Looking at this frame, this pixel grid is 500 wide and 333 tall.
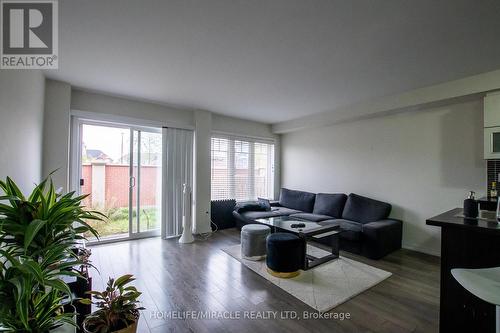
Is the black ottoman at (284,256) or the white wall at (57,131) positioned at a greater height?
the white wall at (57,131)

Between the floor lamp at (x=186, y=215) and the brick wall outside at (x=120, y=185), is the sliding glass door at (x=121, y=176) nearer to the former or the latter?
the brick wall outside at (x=120, y=185)

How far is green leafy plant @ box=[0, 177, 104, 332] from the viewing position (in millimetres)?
901

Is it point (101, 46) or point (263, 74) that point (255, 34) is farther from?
point (101, 46)

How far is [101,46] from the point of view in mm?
2199

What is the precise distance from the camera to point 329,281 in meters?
2.55

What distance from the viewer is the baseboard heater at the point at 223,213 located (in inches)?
189

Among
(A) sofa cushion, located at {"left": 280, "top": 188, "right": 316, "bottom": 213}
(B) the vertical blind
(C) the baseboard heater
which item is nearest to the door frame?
(B) the vertical blind

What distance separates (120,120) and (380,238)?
4.47 meters

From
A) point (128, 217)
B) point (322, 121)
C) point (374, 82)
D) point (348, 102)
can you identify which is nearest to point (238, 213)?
point (128, 217)

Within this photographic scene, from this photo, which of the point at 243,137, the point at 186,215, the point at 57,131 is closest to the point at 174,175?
the point at 186,215

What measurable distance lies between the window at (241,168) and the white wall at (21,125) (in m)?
2.86

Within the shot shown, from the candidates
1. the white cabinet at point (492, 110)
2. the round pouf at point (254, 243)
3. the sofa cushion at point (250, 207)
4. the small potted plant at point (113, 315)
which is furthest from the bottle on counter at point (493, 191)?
the small potted plant at point (113, 315)

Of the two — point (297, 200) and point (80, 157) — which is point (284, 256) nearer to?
point (297, 200)

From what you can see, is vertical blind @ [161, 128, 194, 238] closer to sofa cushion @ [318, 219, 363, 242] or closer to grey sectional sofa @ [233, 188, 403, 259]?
grey sectional sofa @ [233, 188, 403, 259]
